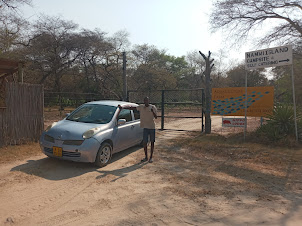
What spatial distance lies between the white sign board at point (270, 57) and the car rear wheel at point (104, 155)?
19.3ft

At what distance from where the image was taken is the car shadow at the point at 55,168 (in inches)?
199

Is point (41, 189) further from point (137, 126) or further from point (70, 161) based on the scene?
point (137, 126)

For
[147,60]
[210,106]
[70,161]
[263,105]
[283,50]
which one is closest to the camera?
[70,161]

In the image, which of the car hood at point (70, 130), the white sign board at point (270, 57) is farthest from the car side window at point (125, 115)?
the white sign board at point (270, 57)

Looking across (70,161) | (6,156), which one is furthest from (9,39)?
(70,161)

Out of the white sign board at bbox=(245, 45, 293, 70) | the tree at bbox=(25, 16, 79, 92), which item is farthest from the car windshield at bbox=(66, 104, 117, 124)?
the tree at bbox=(25, 16, 79, 92)

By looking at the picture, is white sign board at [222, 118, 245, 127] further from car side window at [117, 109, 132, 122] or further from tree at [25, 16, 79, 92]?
tree at [25, 16, 79, 92]

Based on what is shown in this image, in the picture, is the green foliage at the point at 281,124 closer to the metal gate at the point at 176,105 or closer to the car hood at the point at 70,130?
the metal gate at the point at 176,105

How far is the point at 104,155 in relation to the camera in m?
5.75

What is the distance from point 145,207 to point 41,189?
2.00 meters

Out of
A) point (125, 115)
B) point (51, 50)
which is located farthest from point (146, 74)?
point (125, 115)

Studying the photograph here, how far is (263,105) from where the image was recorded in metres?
8.80

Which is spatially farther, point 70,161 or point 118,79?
point 118,79

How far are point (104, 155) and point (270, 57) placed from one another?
634 centimetres
